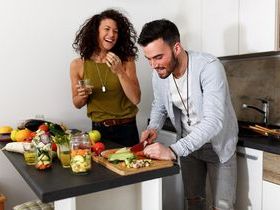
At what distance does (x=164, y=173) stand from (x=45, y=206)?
0.60m

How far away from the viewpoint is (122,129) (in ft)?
6.51

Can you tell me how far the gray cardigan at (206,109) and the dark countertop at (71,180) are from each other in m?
0.18

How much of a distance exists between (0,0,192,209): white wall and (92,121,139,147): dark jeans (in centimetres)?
57

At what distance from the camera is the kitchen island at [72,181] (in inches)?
40.9

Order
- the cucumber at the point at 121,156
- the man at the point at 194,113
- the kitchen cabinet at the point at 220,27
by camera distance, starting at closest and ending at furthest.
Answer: the cucumber at the point at 121,156 < the man at the point at 194,113 < the kitchen cabinet at the point at 220,27

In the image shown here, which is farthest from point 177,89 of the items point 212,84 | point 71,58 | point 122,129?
point 71,58

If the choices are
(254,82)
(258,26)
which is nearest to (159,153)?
(258,26)

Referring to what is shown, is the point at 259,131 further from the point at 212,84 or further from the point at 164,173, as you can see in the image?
the point at 164,173

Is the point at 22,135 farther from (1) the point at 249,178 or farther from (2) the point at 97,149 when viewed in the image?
(1) the point at 249,178

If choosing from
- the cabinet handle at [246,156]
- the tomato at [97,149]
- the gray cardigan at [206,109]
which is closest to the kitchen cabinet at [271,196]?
the cabinet handle at [246,156]

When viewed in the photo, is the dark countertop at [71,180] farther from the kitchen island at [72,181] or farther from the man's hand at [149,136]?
the man's hand at [149,136]

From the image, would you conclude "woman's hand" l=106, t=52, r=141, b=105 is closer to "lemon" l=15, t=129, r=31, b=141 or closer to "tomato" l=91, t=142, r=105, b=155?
"tomato" l=91, t=142, r=105, b=155

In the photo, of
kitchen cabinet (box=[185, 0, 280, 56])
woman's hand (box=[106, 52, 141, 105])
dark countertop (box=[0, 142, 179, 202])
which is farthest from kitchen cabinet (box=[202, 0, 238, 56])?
dark countertop (box=[0, 142, 179, 202])

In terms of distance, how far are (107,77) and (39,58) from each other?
2.19 feet
